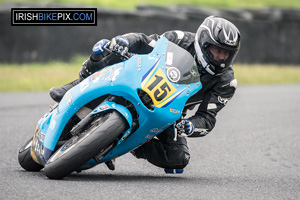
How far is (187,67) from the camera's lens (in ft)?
17.0

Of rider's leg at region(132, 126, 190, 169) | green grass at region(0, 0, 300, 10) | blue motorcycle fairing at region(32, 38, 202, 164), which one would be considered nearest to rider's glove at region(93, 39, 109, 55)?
blue motorcycle fairing at region(32, 38, 202, 164)

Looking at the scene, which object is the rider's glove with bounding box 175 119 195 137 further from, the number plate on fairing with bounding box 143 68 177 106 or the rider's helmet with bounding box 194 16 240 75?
the rider's helmet with bounding box 194 16 240 75

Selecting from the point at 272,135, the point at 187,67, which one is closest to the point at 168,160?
the point at 187,67

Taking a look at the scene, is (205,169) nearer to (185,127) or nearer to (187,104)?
(187,104)

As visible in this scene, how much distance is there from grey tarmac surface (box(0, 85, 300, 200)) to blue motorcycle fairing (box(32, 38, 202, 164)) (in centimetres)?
37

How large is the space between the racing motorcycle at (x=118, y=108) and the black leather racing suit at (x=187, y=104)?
16.6 inches

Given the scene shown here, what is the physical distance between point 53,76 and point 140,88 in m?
9.66

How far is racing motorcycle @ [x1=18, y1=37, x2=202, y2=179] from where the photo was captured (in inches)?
192

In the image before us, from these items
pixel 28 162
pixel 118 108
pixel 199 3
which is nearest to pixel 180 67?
pixel 118 108

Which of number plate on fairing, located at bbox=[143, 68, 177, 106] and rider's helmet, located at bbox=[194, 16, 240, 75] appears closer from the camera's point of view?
number plate on fairing, located at bbox=[143, 68, 177, 106]

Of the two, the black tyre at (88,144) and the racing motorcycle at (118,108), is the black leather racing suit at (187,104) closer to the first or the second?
the racing motorcycle at (118,108)

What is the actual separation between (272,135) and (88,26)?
7078mm

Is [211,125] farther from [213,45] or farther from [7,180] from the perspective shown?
[7,180]

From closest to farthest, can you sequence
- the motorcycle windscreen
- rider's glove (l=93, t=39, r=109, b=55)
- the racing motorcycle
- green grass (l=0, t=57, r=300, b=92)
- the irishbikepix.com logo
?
1. the racing motorcycle
2. the motorcycle windscreen
3. rider's glove (l=93, t=39, r=109, b=55)
4. green grass (l=0, t=57, r=300, b=92)
5. the irishbikepix.com logo
